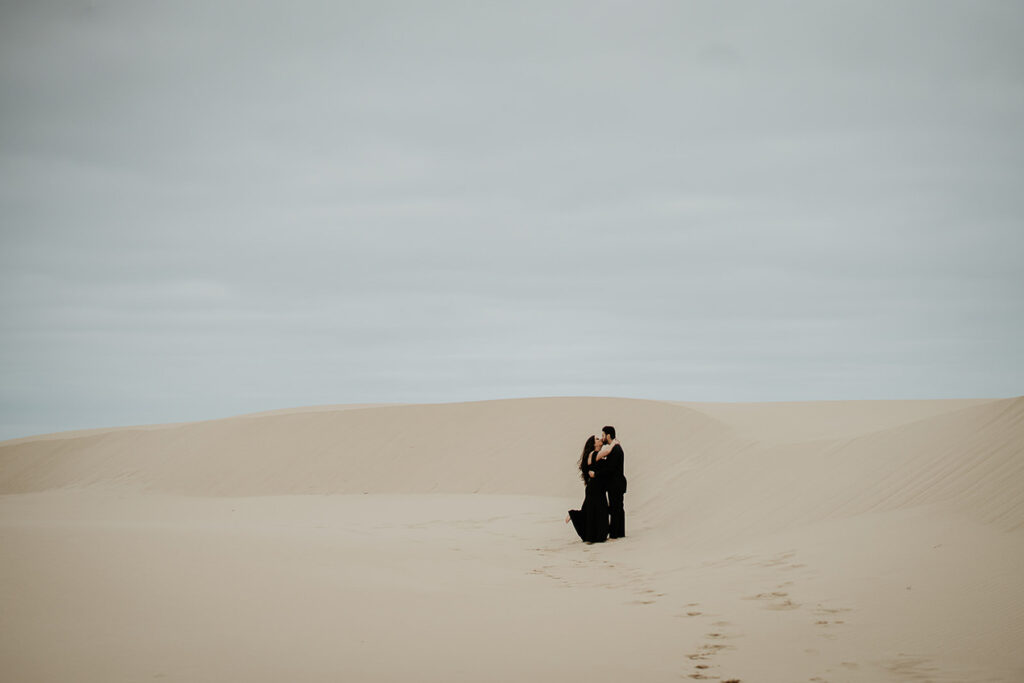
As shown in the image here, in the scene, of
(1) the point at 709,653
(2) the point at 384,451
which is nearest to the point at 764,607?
(1) the point at 709,653

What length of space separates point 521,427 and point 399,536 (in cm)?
1251

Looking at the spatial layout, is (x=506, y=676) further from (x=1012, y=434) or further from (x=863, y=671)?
(x=1012, y=434)

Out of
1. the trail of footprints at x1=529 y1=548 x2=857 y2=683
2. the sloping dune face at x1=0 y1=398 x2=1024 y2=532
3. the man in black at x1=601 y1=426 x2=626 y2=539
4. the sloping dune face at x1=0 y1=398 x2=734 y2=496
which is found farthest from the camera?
the sloping dune face at x1=0 y1=398 x2=734 y2=496

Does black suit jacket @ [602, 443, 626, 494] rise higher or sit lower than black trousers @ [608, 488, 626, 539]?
higher

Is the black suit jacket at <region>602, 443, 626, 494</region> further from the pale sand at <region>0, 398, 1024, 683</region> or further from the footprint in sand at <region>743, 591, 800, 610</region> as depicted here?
the footprint in sand at <region>743, 591, 800, 610</region>

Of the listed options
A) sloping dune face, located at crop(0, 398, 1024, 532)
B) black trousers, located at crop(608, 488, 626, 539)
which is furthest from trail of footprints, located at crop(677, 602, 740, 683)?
black trousers, located at crop(608, 488, 626, 539)

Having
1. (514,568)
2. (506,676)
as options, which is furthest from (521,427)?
(506,676)

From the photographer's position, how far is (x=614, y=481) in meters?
11.2

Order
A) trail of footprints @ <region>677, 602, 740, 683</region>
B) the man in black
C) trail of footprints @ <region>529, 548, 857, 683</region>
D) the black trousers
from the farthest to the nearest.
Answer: the black trousers < the man in black < trail of footprints @ <region>529, 548, 857, 683</region> < trail of footprints @ <region>677, 602, 740, 683</region>

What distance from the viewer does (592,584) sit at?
26.8 feet

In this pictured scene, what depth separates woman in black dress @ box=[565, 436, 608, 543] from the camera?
11203 millimetres

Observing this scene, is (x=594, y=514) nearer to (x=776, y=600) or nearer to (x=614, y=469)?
(x=614, y=469)

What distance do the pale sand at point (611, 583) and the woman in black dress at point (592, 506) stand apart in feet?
1.14

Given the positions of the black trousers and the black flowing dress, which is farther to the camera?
the black trousers
